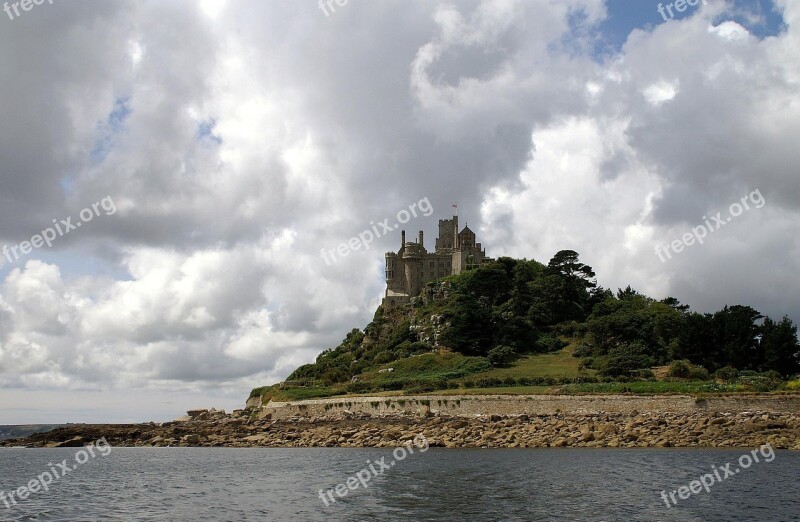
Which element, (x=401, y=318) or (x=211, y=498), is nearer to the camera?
(x=211, y=498)

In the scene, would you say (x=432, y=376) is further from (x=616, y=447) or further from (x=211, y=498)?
(x=211, y=498)

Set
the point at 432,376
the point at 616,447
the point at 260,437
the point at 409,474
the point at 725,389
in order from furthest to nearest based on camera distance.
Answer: the point at 432,376, the point at 260,437, the point at 725,389, the point at 616,447, the point at 409,474

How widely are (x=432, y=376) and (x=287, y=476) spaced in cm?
3892

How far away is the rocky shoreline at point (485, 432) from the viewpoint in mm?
45781

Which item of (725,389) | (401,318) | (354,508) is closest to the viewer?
(354,508)

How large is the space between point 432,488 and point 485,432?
22.0 metres

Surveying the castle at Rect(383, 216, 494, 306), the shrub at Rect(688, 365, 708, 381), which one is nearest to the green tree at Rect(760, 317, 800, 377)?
the shrub at Rect(688, 365, 708, 381)

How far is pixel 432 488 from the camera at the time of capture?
2944 centimetres

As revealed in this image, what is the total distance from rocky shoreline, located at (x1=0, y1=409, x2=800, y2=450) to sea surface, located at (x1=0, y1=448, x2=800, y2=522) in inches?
137

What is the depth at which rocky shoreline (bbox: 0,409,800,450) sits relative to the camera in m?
45.8

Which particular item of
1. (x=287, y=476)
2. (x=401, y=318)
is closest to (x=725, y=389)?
(x=287, y=476)

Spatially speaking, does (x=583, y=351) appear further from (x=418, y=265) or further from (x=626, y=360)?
(x=418, y=265)

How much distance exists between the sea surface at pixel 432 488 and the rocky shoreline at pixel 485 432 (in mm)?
3489

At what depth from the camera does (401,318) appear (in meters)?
106
